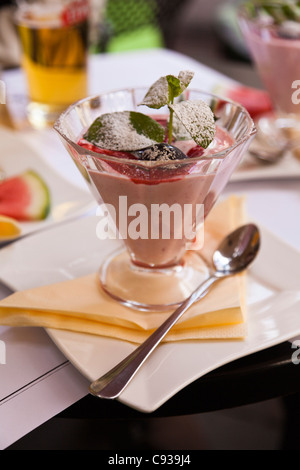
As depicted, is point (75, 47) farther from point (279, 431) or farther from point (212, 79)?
point (279, 431)

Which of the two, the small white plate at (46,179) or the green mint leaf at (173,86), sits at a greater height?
the green mint leaf at (173,86)

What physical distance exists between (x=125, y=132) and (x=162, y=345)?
33 centimetres

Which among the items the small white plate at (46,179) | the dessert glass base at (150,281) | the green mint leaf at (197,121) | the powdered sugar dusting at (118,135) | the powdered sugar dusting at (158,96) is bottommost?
the small white plate at (46,179)

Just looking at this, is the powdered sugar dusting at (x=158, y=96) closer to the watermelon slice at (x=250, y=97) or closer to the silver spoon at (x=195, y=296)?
the silver spoon at (x=195, y=296)

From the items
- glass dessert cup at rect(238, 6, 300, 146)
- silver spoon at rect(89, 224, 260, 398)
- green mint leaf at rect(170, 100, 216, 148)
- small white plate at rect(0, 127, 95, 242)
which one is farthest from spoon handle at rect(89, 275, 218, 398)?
glass dessert cup at rect(238, 6, 300, 146)

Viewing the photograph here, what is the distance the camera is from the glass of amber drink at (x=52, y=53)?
5.58ft

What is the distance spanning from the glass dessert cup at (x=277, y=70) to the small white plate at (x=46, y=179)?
0.58m

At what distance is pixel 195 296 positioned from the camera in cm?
98

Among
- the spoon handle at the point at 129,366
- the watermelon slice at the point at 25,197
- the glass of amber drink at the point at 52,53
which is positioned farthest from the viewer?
the glass of amber drink at the point at 52,53

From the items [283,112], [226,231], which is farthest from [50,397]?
[283,112]

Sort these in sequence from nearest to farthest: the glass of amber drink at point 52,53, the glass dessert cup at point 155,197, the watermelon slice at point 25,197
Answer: the glass dessert cup at point 155,197 → the watermelon slice at point 25,197 → the glass of amber drink at point 52,53

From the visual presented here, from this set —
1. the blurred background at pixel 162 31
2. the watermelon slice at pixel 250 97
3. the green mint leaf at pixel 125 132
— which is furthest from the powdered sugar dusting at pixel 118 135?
the blurred background at pixel 162 31

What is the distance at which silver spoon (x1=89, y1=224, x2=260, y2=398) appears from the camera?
794 mm

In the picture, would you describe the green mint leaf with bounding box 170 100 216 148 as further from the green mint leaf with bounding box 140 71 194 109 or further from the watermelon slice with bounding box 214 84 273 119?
the watermelon slice with bounding box 214 84 273 119
